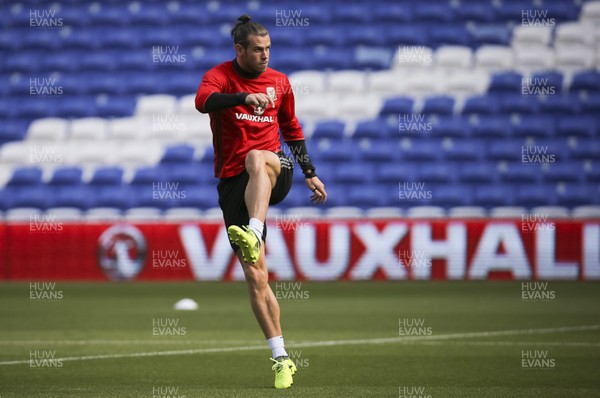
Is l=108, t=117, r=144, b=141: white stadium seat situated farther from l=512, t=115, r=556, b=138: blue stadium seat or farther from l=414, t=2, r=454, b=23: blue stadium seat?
l=512, t=115, r=556, b=138: blue stadium seat

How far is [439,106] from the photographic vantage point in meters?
17.3

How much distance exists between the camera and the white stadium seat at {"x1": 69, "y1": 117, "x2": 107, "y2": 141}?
1809cm

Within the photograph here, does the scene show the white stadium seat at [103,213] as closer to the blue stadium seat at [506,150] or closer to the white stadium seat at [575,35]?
the blue stadium seat at [506,150]

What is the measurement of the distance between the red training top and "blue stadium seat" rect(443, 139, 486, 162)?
1104 cm

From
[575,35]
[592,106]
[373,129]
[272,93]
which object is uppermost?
[575,35]

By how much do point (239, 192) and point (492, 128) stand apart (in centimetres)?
1164

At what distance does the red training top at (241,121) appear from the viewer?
239 inches

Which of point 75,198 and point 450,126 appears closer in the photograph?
point 450,126

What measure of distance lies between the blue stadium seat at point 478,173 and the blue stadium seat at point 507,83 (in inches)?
53.7

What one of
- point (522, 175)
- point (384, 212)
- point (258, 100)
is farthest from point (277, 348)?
point (522, 175)

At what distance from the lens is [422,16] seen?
18.2m

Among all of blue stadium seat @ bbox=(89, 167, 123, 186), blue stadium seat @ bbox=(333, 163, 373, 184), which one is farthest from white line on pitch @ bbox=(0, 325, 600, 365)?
blue stadium seat @ bbox=(89, 167, 123, 186)

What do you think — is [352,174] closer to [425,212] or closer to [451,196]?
[425,212]

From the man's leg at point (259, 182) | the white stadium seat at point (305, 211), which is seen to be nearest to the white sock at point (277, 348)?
the man's leg at point (259, 182)
